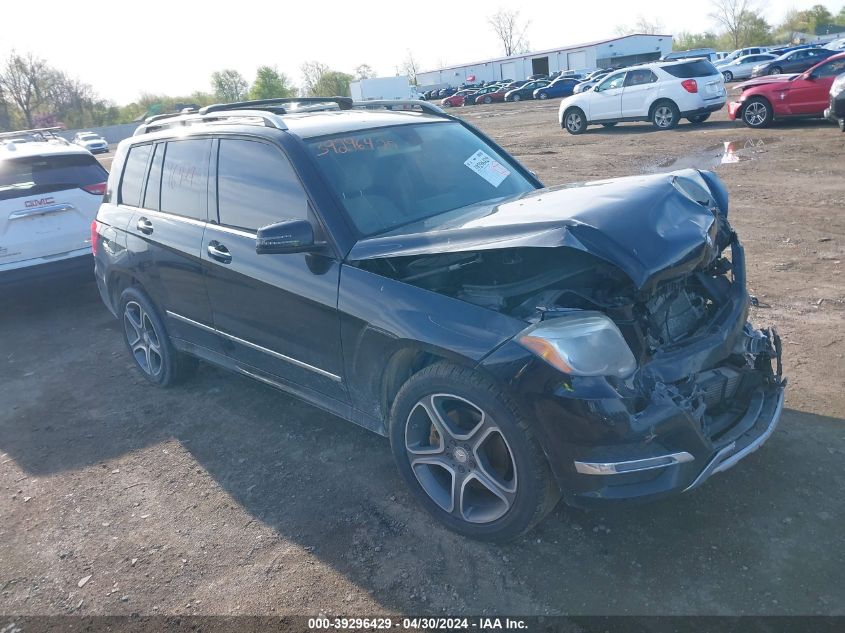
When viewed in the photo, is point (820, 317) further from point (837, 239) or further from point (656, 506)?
point (656, 506)

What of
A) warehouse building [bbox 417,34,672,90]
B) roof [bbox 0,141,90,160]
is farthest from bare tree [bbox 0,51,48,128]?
roof [bbox 0,141,90,160]

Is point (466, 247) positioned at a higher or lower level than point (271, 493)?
higher

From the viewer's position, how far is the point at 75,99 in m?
73.9

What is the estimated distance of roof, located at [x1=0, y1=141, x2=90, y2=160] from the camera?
6.94 metres

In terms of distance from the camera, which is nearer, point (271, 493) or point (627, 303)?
point (627, 303)

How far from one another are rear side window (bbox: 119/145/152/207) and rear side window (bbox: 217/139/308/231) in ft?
3.84

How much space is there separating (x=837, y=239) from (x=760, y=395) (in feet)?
15.2

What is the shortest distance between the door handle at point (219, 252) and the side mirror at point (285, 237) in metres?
0.74

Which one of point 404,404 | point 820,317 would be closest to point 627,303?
point 404,404

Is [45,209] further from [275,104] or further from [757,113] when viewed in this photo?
[757,113]

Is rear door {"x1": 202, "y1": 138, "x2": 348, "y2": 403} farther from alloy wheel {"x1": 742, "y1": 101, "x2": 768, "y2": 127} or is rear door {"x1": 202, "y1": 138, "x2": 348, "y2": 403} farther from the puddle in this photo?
alloy wheel {"x1": 742, "y1": 101, "x2": 768, "y2": 127}

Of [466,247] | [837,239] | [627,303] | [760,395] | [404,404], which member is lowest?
[837,239]

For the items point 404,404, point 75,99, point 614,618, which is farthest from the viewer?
point 75,99

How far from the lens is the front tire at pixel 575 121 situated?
19.1 meters
